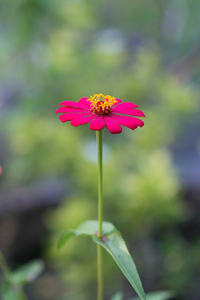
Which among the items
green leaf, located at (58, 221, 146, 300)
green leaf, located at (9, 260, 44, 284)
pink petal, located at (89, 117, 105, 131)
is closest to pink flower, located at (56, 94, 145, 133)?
pink petal, located at (89, 117, 105, 131)

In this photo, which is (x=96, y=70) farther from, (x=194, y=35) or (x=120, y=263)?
(x=194, y=35)

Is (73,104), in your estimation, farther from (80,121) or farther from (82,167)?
(82,167)

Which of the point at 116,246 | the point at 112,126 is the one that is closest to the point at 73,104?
the point at 112,126

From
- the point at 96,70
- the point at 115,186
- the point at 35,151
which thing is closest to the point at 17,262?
the point at 35,151

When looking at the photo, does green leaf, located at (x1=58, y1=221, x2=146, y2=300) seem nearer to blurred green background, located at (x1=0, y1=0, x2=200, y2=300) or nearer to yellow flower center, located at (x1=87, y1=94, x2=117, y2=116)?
yellow flower center, located at (x1=87, y1=94, x2=117, y2=116)

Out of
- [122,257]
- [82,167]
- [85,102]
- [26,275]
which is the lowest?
[26,275]
